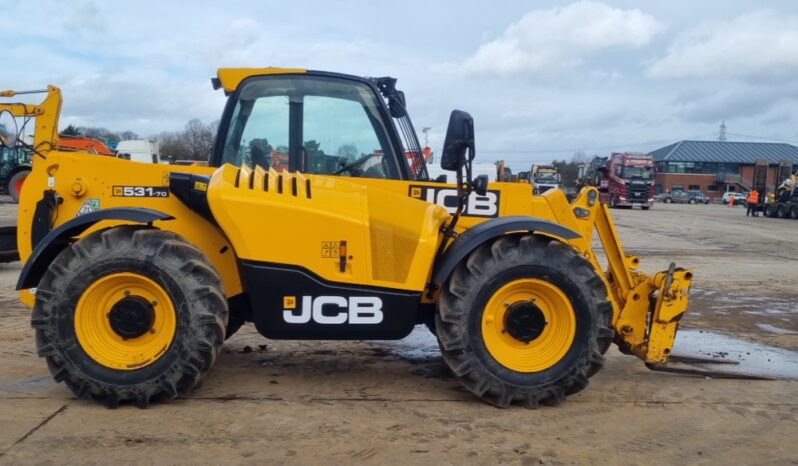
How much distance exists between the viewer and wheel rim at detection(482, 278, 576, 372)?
4.59 metres

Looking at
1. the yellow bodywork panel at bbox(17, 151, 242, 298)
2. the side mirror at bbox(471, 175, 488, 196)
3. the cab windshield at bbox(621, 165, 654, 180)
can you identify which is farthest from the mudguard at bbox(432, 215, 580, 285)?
the cab windshield at bbox(621, 165, 654, 180)

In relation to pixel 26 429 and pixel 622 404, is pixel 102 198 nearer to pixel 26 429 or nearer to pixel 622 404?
pixel 26 429

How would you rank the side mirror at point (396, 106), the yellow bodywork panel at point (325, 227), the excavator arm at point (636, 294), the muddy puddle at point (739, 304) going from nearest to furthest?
the yellow bodywork panel at point (325, 227) < the excavator arm at point (636, 294) < the side mirror at point (396, 106) < the muddy puddle at point (739, 304)

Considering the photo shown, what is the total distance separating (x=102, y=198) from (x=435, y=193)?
2.46 metres

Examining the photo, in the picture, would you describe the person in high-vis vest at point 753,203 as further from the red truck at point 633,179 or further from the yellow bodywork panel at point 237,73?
the yellow bodywork panel at point 237,73

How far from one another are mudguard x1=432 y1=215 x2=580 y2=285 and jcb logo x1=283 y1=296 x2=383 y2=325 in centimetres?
47

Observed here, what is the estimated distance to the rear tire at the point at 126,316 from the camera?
432cm

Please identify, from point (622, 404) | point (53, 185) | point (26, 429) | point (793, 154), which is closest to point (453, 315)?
point (622, 404)

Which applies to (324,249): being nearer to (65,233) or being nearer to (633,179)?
(65,233)

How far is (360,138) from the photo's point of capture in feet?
17.1

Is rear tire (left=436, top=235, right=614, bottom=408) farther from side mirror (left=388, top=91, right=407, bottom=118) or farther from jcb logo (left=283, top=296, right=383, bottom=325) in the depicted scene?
side mirror (left=388, top=91, right=407, bottom=118)

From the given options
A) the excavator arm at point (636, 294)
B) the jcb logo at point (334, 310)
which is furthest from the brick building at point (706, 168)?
the jcb logo at point (334, 310)

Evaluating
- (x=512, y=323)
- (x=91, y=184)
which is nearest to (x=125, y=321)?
(x=91, y=184)

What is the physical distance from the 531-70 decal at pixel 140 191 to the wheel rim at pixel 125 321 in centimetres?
78
